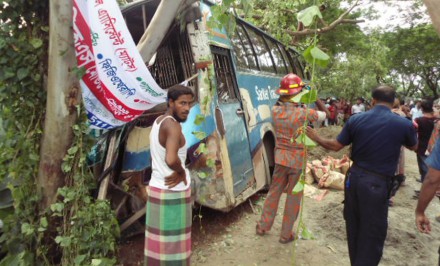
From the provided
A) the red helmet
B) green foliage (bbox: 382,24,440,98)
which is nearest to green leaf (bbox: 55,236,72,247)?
the red helmet

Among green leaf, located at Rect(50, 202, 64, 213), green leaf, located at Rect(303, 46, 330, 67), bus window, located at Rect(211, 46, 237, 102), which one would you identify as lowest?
green leaf, located at Rect(50, 202, 64, 213)

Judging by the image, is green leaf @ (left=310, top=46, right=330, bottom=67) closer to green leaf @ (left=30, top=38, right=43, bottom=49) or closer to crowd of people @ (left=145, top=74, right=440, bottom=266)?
crowd of people @ (left=145, top=74, right=440, bottom=266)

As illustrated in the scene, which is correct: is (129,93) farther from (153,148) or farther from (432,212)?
(432,212)

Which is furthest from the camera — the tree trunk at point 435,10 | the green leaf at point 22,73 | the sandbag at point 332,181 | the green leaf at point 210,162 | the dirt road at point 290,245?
the sandbag at point 332,181

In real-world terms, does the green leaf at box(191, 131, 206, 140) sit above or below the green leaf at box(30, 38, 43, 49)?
below

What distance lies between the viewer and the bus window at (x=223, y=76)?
180 inches

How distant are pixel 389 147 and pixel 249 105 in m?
2.67

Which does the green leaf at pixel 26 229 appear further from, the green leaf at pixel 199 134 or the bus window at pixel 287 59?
the bus window at pixel 287 59

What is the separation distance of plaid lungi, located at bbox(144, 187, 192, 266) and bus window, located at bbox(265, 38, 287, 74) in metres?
5.45

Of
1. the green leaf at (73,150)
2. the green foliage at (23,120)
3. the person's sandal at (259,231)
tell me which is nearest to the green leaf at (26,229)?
the green foliage at (23,120)

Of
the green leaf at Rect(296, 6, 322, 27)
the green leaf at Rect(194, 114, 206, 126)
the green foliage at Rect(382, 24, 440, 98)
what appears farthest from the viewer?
the green foliage at Rect(382, 24, 440, 98)

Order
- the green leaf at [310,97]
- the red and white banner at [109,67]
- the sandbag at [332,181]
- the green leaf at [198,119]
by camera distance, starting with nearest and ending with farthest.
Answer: the green leaf at [310,97] < the red and white banner at [109,67] < the green leaf at [198,119] < the sandbag at [332,181]

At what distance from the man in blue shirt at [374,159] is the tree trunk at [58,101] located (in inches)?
86.7

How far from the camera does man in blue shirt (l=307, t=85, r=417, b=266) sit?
2887 millimetres
